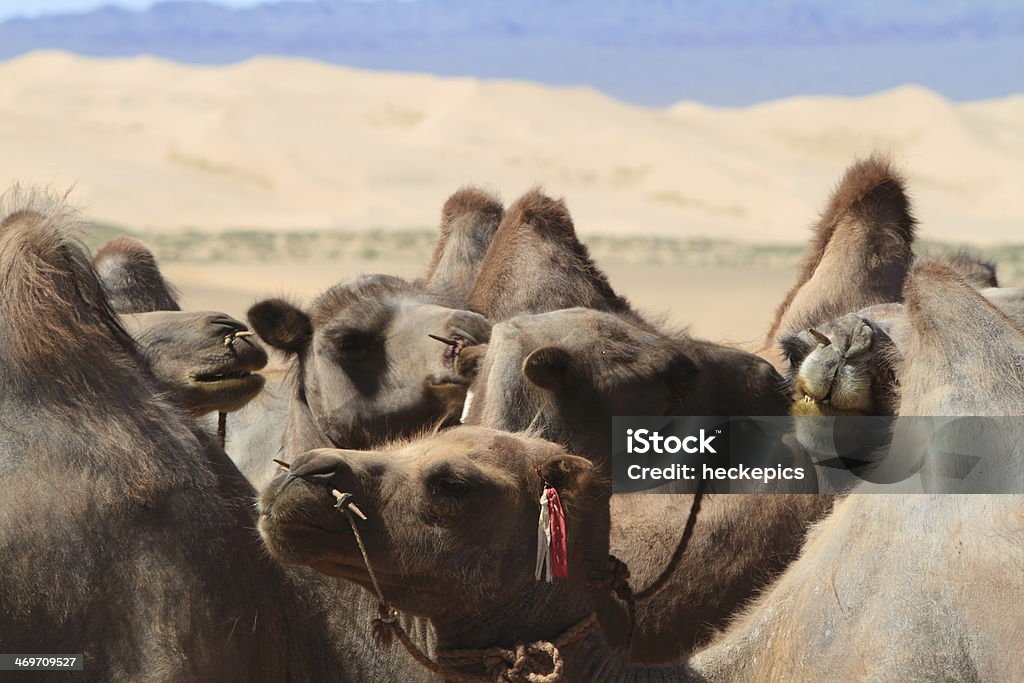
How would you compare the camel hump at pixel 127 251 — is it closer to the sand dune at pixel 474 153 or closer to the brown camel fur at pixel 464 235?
the brown camel fur at pixel 464 235

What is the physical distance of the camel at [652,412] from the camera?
399cm

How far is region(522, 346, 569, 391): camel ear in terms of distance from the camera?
3.89m

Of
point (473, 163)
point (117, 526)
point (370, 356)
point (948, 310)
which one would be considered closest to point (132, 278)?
point (370, 356)

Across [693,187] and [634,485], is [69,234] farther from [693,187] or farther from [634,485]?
[693,187]

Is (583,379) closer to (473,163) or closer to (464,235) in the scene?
(464,235)

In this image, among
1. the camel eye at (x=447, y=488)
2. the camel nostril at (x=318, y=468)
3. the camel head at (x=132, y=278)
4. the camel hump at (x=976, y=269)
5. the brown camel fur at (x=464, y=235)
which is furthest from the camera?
the camel hump at (x=976, y=269)

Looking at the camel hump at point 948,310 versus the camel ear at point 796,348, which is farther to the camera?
the camel ear at point 796,348

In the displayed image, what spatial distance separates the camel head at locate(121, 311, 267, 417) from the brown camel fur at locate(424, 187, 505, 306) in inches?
49.1

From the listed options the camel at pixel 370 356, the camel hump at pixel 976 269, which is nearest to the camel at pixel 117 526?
the camel at pixel 370 356

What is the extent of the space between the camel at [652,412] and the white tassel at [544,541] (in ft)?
1.52

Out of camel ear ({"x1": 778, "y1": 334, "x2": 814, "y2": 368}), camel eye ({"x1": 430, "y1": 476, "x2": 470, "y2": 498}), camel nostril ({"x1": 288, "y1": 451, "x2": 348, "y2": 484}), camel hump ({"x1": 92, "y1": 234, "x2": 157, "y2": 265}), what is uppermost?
camel hump ({"x1": 92, "y1": 234, "x2": 157, "y2": 265})

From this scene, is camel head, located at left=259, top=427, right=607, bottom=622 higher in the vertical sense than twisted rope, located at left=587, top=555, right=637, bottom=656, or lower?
higher

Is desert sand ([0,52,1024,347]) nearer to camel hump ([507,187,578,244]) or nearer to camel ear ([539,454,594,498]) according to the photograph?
camel hump ([507,187,578,244])

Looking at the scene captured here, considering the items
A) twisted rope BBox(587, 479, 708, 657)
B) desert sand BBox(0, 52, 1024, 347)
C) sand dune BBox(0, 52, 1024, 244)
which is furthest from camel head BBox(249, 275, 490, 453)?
sand dune BBox(0, 52, 1024, 244)
